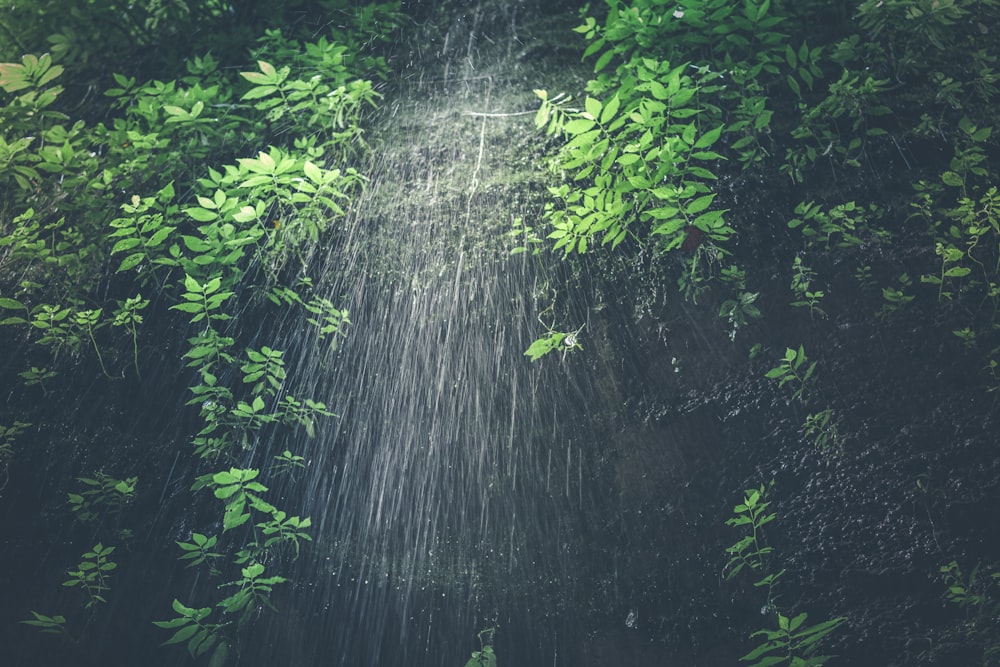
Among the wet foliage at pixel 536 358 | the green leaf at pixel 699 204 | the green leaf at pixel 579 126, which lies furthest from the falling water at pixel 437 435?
the green leaf at pixel 699 204

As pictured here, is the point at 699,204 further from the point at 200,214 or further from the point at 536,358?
the point at 200,214

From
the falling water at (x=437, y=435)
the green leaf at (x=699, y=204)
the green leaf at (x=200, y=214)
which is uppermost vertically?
the green leaf at (x=699, y=204)

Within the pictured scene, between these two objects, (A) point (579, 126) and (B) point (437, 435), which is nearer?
(A) point (579, 126)

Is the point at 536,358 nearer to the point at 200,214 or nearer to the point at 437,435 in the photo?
the point at 437,435

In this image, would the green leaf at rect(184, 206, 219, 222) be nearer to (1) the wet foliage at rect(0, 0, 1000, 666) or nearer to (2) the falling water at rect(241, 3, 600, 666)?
(1) the wet foliage at rect(0, 0, 1000, 666)

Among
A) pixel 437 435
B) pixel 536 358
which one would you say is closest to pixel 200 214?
pixel 437 435

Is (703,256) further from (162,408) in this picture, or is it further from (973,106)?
(162,408)

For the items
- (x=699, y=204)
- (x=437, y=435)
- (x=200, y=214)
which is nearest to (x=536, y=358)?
(x=437, y=435)

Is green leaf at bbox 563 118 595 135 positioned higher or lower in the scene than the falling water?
higher

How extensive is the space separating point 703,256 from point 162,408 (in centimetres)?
260

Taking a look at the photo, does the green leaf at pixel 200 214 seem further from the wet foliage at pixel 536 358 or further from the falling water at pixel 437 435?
the falling water at pixel 437 435

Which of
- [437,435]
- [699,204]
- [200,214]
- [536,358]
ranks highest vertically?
[699,204]

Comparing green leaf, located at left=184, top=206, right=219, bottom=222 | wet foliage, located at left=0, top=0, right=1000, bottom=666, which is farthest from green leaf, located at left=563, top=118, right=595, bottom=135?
green leaf, located at left=184, top=206, right=219, bottom=222

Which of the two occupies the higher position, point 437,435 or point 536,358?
point 536,358
